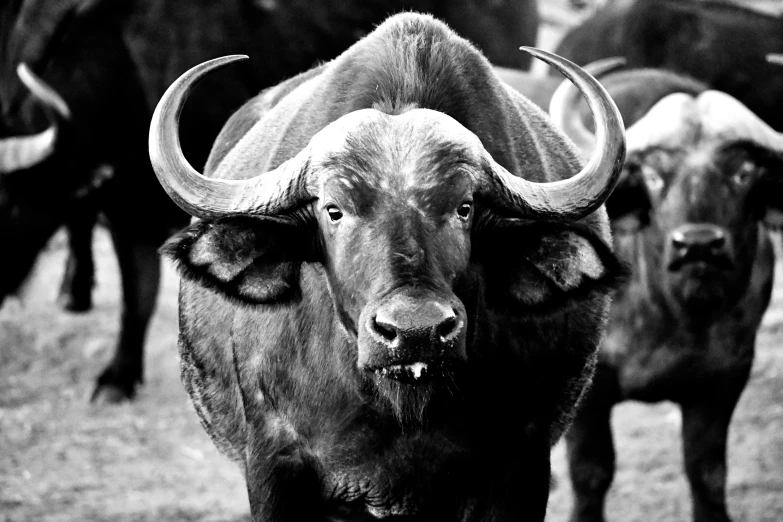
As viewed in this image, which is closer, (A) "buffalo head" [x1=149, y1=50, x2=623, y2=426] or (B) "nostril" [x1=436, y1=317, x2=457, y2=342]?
(B) "nostril" [x1=436, y1=317, x2=457, y2=342]

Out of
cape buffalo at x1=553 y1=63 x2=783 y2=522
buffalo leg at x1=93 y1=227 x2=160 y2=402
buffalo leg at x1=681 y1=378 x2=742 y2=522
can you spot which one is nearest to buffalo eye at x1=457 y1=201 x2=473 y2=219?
cape buffalo at x1=553 y1=63 x2=783 y2=522

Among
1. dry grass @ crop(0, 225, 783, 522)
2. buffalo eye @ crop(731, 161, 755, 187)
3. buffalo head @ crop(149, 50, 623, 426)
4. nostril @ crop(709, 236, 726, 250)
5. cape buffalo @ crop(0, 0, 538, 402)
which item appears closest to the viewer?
buffalo head @ crop(149, 50, 623, 426)

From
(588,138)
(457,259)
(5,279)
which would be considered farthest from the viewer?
(5,279)

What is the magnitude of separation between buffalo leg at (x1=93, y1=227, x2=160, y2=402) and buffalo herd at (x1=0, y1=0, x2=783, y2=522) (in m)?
3.34

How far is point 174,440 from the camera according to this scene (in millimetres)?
8383

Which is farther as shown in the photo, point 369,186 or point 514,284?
point 514,284

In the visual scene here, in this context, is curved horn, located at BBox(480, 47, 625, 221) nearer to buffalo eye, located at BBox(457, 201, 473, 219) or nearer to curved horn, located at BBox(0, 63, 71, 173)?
buffalo eye, located at BBox(457, 201, 473, 219)

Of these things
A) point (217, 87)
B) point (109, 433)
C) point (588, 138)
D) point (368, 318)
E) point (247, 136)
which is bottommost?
point (109, 433)

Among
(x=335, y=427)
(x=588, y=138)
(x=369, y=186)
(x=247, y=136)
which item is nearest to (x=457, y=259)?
(x=369, y=186)

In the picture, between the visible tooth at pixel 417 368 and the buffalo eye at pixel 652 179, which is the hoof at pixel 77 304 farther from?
the visible tooth at pixel 417 368

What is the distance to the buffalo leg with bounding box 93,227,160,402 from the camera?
9302 mm

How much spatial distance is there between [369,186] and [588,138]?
2.76m

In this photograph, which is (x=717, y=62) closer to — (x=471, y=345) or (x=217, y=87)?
(x=217, y=87)

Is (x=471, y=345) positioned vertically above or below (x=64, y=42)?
above
